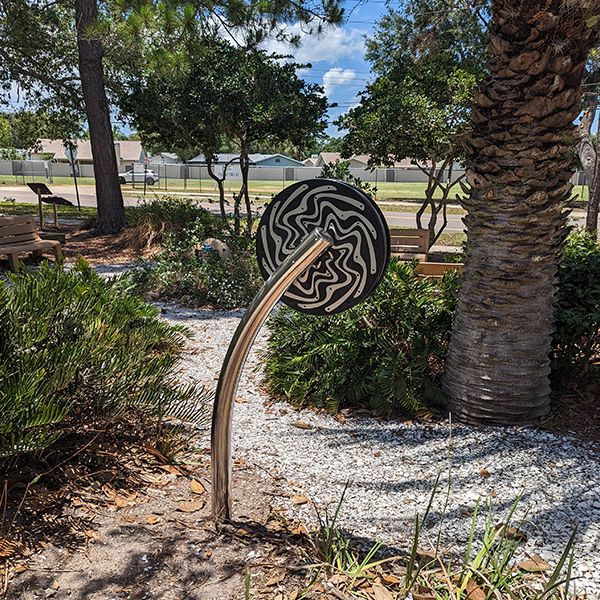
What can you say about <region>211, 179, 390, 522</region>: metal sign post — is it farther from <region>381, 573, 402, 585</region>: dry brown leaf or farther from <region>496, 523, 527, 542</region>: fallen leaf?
<region>496, 523, 527, 542</region>: fallen leaf

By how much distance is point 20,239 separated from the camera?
9.30 meters

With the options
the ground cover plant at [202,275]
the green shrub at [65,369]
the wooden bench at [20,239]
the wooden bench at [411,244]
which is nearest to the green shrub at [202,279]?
the ground cover plant at [202,275]

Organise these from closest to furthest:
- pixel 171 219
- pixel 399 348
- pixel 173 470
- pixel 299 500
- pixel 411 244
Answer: pixel 299 500
pixel 173 470
pixel 399 348
pixel 411 244
pixel 171 219

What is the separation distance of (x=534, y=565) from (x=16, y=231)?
902 cm

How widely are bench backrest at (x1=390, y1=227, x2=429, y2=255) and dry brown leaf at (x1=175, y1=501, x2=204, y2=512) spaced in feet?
25.0

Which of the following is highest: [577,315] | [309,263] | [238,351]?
[309,263]

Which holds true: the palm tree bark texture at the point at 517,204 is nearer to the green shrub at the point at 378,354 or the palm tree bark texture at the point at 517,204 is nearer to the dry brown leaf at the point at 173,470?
the green shrub at the point at 378,354

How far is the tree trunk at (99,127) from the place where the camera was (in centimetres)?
1166

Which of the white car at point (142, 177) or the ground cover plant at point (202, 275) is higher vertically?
the white car at point (142, 177)

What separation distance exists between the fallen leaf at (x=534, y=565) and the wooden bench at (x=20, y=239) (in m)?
8.10

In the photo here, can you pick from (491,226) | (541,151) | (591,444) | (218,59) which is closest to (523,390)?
(591,444)

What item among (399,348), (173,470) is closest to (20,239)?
(399,348)

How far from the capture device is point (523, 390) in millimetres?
3596

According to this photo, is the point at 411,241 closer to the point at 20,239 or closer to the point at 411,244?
the point at 411,244
